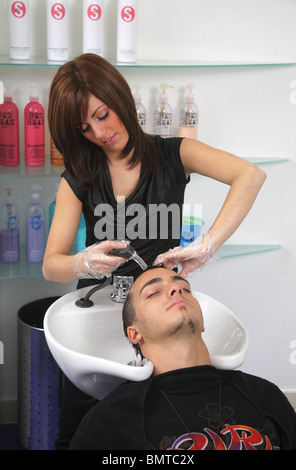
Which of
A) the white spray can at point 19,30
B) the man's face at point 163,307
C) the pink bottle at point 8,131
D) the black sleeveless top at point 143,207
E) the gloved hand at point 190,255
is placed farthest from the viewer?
the pink bottle at point 8,131

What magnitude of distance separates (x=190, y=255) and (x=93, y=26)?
919 millimetres

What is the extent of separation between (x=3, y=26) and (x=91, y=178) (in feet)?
2.46

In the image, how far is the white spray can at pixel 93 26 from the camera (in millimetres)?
1997

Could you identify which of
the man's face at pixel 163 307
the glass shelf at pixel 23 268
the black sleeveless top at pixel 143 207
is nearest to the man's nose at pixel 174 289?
the man's face at pixel 163 307

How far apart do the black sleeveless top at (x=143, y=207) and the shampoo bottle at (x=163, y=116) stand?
0.44 m

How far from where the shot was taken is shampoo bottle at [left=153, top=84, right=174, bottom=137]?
2209 millimetres

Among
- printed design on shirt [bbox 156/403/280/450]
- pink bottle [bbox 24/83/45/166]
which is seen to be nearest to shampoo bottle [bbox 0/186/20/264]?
pink bottle [bbox 24/83/45/166]

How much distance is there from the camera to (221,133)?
2.37 m

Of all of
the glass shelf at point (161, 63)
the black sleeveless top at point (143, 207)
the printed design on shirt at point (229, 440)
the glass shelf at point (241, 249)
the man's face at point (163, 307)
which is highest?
the glass shelf at point (161, 63)

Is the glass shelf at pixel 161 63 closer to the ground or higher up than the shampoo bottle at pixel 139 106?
higher up

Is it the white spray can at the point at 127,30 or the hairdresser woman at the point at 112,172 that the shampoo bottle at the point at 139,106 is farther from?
the hairdresser woman at the point at 112,172

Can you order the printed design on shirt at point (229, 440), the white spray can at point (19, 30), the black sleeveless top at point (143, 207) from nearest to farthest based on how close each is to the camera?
1. the printed design on shirt at point (229, 440)
2. the black sleeveless top at point (143, 207)
3. the white spray can at point (19, 30)
